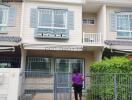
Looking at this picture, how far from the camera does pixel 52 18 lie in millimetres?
17812

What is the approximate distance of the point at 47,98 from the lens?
13141 mm

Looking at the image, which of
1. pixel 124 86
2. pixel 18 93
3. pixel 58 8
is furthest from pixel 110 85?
pixel 58 8

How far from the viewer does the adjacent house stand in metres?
17.2

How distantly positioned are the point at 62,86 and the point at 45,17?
6.95m

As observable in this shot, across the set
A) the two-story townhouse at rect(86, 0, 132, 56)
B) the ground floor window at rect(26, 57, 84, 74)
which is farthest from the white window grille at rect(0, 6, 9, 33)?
the two-story townhouse at rect(86, 0, 132, 56)

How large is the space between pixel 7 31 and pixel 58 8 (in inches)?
151

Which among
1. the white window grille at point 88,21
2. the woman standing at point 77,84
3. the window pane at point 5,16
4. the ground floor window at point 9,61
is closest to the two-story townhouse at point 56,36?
the ground floor window at point 9,61

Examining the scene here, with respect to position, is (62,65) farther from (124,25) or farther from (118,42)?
(124,25)

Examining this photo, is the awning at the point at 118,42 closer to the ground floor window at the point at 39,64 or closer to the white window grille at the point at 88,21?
the white window grille at the point at 88,21

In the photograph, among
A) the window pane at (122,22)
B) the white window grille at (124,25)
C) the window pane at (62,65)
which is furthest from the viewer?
the window pane at (62,65)

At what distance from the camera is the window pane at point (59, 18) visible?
58.3 feet

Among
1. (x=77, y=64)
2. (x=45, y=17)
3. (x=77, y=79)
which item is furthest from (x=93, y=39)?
(x=77, y=79)

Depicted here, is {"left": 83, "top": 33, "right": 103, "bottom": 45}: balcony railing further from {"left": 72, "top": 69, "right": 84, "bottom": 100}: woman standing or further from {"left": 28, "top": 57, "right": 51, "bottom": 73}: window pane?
{"left": 72, "top": 69, "right": 84, "bottom": 100}: woman standing

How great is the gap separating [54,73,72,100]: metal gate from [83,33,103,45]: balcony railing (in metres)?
5.86
